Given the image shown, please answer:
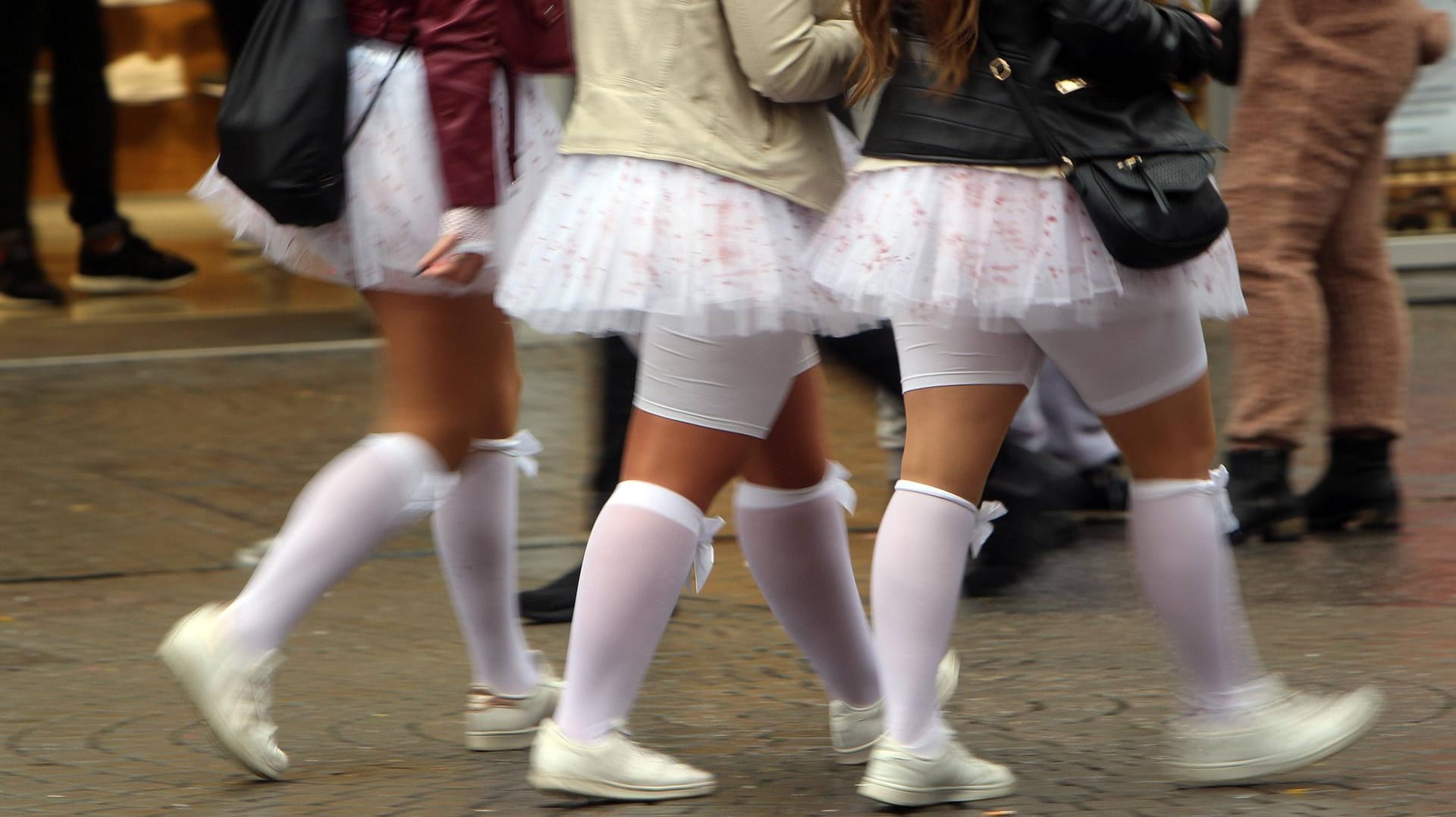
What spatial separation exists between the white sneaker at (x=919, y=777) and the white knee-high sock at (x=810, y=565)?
31 cm

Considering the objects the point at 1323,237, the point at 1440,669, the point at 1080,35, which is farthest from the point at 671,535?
the point at 1323,237

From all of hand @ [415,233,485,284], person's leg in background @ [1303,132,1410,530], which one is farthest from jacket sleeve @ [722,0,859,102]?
person's leg in background @ [1303,132,1410,530]

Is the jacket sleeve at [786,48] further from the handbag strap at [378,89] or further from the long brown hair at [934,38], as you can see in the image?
the handbag strap at [378,89]

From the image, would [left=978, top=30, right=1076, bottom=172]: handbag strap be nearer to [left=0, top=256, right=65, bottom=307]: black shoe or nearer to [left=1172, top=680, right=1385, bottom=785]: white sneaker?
[left=1172, top=680, right=1385, bottom=785]: white sneaker

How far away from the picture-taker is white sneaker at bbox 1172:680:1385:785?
332 centimetres

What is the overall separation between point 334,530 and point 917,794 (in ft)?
3.47

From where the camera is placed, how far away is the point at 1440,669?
159 inches

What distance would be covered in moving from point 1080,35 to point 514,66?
1020 millimetres

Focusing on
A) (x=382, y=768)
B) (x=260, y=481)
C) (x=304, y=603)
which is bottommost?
(x=260, y=481)

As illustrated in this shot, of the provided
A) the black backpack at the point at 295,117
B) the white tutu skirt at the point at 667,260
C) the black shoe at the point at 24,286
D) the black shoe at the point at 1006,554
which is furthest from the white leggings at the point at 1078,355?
the black shoe at the point at 24,286

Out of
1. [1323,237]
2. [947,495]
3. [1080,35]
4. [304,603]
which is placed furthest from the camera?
[1323,237]

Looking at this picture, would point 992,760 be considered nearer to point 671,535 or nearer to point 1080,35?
point 671,535

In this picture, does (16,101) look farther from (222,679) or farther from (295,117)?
(222,679)

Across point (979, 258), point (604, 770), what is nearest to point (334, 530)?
point (604, 770)
